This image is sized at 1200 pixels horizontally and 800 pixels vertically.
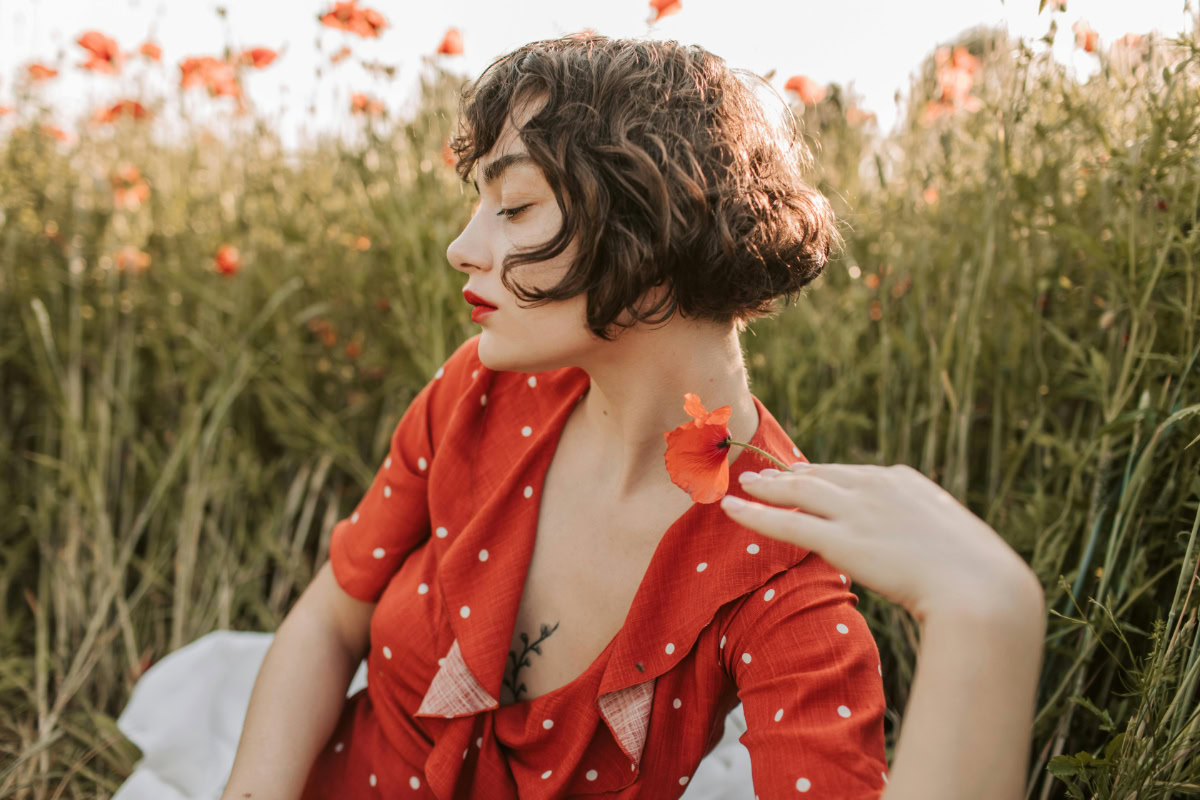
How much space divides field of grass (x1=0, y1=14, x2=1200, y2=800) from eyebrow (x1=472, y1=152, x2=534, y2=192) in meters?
0.58

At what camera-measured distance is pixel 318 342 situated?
2221 mm

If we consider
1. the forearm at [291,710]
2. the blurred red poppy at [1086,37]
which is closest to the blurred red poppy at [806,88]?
the blurred red poppy at [1086,37]

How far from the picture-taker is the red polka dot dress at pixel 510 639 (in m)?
0.84

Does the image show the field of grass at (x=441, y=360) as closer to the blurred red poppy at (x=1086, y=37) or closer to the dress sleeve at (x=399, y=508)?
the blurred red poppy at (x=1086, y=37)

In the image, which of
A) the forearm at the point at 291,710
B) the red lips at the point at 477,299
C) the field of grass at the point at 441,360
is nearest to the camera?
the red lips at the point at 477,299

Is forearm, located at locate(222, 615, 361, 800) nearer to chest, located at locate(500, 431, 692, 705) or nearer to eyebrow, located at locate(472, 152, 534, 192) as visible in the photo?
chest, located at locate(500, 431, 692, 705)

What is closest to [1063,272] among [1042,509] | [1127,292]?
[1127,292]

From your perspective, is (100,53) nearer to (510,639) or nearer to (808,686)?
(510,639)

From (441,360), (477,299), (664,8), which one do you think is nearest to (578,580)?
(477,299)

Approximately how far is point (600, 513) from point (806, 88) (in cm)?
128

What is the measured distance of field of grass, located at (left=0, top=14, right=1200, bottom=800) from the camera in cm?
122

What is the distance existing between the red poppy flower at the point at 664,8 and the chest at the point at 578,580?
0.89 metres

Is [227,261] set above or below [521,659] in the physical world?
above

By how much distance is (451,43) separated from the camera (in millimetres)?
1894
